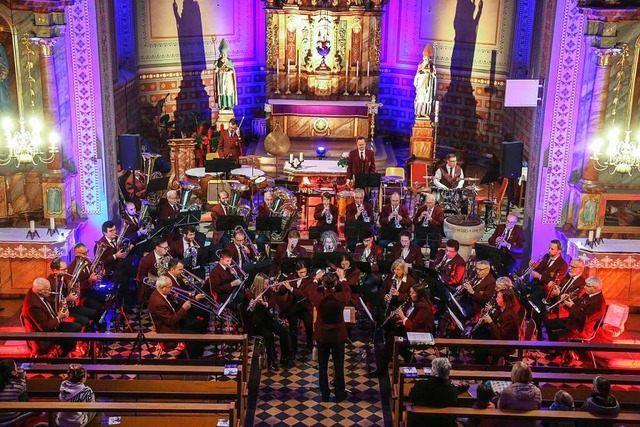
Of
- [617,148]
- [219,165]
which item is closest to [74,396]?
[617,148]

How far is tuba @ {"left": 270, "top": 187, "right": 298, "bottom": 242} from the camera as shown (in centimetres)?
1445

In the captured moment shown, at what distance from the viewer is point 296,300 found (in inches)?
475

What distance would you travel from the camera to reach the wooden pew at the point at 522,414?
7887mm

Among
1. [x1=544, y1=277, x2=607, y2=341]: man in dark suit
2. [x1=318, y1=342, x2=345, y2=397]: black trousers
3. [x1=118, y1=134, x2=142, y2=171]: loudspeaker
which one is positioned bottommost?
[x1=318, y1=342, x2=345, y2=397]: black trousers

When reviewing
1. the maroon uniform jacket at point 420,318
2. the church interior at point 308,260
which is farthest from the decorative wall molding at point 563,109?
the maroon uniform jacket at point 420,318

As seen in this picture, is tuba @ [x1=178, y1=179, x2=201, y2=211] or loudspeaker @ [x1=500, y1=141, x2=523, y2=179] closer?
tuba @ [x1=178, y1=179, x2=201, y2=211]

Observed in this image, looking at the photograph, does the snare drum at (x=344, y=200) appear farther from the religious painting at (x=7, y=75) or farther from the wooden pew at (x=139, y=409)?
the wooden pew at (x=139, y=409)

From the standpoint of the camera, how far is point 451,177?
53.1ft

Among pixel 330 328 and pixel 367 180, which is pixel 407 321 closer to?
pixel 330 328

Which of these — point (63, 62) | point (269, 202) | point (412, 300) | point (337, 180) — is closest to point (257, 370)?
point (412, 300)

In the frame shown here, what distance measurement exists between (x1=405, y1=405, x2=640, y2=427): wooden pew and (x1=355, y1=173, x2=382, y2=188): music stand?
24.8 ft

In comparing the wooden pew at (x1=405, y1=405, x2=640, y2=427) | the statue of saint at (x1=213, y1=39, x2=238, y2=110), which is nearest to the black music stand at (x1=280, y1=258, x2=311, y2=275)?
the wooden pew at (x1=405, y1=405, x2=640, y2=427)

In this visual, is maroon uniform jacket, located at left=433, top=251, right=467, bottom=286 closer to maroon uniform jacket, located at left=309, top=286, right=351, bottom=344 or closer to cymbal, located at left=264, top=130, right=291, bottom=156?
maroon uniform jacket, located at left=309, top=286, right=351, bottom=344

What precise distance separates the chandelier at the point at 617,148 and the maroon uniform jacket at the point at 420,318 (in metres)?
3.76
